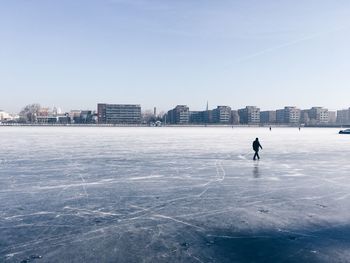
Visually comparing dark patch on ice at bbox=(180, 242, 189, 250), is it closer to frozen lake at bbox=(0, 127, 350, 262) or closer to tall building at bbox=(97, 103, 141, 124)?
frozen lake at bbox=(0, 127, 350, 262)

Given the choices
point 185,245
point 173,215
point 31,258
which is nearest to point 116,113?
point 173,215

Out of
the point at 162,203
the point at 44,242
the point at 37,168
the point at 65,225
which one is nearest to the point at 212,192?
the point at 162,203

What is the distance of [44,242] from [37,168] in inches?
335

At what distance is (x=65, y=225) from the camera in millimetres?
6289

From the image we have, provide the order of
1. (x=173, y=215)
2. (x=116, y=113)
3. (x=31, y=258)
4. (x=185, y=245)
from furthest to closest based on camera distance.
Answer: (x=116, y=113), (x=173, y=215), (x=185, y=245), (x=31, y=258)

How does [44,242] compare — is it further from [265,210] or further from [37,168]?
[37,168]

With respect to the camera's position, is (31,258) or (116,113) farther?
(116,113)

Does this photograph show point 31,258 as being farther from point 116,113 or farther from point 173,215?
point 116,113

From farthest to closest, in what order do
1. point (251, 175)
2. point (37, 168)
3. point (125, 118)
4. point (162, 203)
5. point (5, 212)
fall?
point (125, 118) → point (37, 168) → point (251, 175) → point (162, 203) → point (5, 212)

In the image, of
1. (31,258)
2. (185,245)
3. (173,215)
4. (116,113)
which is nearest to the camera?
(31,258)

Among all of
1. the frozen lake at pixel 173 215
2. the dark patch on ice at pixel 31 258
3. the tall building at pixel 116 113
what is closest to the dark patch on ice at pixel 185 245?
the frozen lake at pixel 173 215

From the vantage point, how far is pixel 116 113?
194500mm

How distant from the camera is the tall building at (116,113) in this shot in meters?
194

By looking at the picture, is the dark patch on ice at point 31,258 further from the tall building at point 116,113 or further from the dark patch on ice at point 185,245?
the tall building at point 116,113
